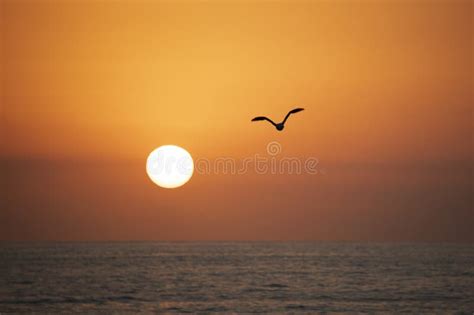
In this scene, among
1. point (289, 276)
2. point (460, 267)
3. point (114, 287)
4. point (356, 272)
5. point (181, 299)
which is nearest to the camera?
point (181, 299)

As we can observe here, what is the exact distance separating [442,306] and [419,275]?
1225 inches

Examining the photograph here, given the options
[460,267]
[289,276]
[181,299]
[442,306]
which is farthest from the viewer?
[460,267]

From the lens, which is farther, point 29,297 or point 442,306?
point 29,297

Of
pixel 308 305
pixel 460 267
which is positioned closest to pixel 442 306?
pixel 308 305

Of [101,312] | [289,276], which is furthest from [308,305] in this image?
[289,276]

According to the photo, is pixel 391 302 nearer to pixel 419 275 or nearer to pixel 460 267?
pixel 419 275

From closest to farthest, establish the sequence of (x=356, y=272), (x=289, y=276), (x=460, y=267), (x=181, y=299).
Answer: (x=181, y=299)
(x=289, y=276)
(x=356, y=272)
(x=460, y=267)

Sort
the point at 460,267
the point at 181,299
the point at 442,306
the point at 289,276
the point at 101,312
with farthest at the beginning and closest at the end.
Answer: the point at 460,267
the point at 289,276
the point at 181,299
the point at 442,306
the point at 101,312

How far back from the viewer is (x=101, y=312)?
5416cm

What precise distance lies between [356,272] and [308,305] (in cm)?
3541

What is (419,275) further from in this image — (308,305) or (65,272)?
(65,272)

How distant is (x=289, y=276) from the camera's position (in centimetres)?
8588

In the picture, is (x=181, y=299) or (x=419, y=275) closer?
(x=181, y=299)

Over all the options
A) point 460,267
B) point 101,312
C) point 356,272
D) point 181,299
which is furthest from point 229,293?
point 460,267
